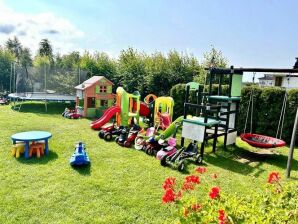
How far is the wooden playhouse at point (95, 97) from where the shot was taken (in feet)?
44.4

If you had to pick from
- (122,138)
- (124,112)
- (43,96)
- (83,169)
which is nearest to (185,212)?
(83,169)

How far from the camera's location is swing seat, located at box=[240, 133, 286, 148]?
698 centimetres

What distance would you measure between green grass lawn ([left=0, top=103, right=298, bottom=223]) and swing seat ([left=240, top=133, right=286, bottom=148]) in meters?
0.43

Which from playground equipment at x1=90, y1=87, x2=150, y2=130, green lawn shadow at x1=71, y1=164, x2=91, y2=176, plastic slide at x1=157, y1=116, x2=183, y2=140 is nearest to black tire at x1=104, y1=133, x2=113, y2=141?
playground equipment at x1=90, y1=87, x2=150, y2=130

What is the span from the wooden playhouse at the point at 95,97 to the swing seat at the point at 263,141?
8212mm

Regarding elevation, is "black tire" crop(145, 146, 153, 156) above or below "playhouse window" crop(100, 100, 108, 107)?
below

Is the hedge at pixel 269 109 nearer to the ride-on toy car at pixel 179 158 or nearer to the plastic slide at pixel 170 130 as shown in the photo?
the plastic slide at pixel 170 130

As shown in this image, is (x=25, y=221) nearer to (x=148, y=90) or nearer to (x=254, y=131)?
(x=254, y=131)

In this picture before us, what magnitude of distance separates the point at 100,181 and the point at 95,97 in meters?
8.94

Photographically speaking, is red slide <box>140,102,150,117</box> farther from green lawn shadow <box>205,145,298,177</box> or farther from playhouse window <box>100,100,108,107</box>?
green lawn shadow <box>205,145,298,177</box>

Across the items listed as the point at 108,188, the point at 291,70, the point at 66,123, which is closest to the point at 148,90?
the point at 66,123

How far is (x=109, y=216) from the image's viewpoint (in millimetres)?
4016

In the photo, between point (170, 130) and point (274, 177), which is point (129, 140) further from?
point (274, 177)

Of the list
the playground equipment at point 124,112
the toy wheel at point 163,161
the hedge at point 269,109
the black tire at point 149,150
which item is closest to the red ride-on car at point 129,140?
the black tire at point 149,150
